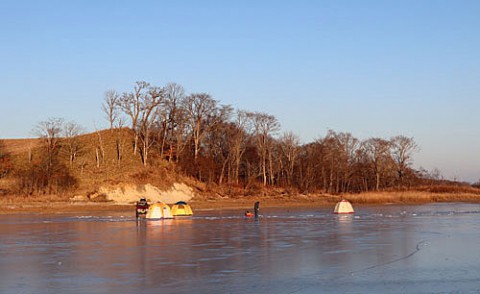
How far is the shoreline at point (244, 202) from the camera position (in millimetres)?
59094

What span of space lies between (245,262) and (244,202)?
56582 mm

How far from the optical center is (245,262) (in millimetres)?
17344

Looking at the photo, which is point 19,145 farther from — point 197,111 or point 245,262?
point 245,262

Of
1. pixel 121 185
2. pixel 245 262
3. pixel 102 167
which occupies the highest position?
pixel 102 167

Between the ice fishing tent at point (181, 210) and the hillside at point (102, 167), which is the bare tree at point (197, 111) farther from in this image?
the ice fishing tent at point (181, 210)

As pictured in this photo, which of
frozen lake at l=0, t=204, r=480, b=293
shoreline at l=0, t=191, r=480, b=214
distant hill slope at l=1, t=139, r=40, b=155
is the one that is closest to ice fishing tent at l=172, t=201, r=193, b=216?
shoreline at l=0, t=191, r=480, b=214

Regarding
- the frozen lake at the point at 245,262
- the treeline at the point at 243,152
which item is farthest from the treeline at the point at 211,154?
the frozen lake at the point at 245,262

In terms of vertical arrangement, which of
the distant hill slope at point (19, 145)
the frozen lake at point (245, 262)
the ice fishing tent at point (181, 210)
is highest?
the distant hill slope at point (19, 145)

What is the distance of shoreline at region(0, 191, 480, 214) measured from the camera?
2327 inches

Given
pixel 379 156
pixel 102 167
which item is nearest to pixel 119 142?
pixel 102 167

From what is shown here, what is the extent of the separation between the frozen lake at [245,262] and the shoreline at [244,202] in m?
32.2

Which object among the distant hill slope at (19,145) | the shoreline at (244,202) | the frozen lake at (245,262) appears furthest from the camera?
the distant hill slope at (19,145)

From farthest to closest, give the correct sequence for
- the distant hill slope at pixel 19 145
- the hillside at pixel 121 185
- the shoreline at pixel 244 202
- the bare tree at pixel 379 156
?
the bare tree at pixel 379 156 < the distant hill slope at pixel 19 145 < the hillside at pixel 121 185 < the shoreline at pixel 244 202

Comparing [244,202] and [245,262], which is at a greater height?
[244,202]
